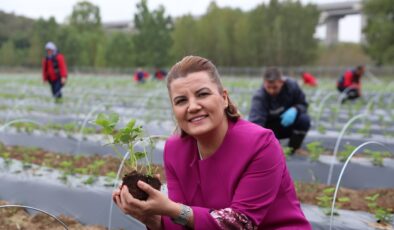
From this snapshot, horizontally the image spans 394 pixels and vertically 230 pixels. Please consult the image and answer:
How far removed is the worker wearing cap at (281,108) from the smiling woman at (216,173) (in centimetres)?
253

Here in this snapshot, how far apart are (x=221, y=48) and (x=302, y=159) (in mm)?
34076

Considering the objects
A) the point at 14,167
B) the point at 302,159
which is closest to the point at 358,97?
the point at 302,159

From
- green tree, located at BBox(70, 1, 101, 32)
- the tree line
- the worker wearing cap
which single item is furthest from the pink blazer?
green tree, located at BBox(70, 1, 101, 32)

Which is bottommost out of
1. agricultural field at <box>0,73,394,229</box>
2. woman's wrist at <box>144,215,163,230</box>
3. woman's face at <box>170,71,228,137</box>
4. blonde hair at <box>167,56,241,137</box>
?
agricultural field at <box>0,73,394,229</box>

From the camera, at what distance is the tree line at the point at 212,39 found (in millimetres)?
35312

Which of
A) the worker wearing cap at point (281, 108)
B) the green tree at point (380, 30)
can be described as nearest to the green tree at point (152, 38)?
the green tree at point (380, 30)

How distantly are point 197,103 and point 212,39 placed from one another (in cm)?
3795

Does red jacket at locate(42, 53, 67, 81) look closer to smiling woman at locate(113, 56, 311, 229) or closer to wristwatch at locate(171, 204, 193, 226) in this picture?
smiling woman at locate(113, 56, 311, 229)

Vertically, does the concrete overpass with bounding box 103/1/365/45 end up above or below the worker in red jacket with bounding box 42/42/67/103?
above

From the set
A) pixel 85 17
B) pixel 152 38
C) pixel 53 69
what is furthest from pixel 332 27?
pixel 53 69

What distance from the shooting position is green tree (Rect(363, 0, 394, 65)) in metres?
28.6

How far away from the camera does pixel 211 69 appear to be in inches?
68.9

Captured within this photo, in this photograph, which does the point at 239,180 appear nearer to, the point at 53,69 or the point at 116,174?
the point at 116,174

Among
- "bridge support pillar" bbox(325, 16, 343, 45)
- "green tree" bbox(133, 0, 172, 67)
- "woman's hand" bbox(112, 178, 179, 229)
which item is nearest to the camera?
"woman's hand" bbox(112, 178, 179, 229)
